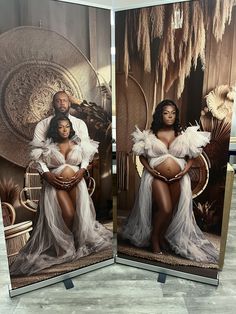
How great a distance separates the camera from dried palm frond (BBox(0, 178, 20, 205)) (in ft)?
6.03

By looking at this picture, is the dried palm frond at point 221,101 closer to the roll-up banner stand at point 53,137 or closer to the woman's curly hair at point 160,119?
the woman's curly hair at point 160,119

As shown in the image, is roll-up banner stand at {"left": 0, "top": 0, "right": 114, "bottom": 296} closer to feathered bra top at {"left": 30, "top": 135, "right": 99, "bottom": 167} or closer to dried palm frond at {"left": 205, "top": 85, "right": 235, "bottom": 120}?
feathered bra top at {"left": 30, "top": 135, "right": 99, "bottom": 167}

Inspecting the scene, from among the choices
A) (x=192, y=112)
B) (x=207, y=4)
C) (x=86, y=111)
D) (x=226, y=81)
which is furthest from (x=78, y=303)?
(x=207, y=4)

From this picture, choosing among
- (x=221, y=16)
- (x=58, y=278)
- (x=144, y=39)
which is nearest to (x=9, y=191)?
(x=58, y=278)

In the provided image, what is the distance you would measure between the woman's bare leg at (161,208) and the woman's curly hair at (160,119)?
0.37m

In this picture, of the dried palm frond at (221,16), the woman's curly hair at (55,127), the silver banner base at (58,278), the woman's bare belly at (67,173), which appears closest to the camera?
the dried palm frond at (221,16)

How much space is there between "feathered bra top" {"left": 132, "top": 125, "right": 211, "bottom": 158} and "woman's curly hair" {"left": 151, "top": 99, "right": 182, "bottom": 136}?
0.12 ft

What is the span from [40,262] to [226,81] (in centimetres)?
171

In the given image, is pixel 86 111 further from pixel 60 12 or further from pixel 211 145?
pixel 211 145

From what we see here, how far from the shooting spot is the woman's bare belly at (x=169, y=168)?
2.00m

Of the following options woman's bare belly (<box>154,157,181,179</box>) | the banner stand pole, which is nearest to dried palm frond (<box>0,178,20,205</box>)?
woman's bare belly (<box>154,157,181,179</box>)

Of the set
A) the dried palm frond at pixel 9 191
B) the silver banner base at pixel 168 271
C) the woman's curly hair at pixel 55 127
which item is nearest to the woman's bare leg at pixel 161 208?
the silver banner base at pixel 168 271

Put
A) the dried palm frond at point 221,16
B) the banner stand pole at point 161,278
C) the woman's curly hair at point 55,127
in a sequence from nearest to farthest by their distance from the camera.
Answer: the dried palm frond at point 221,16, the woman's curly hair at point 55,127, the banner stand pole at point 161,278

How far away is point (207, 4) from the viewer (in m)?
1.69
